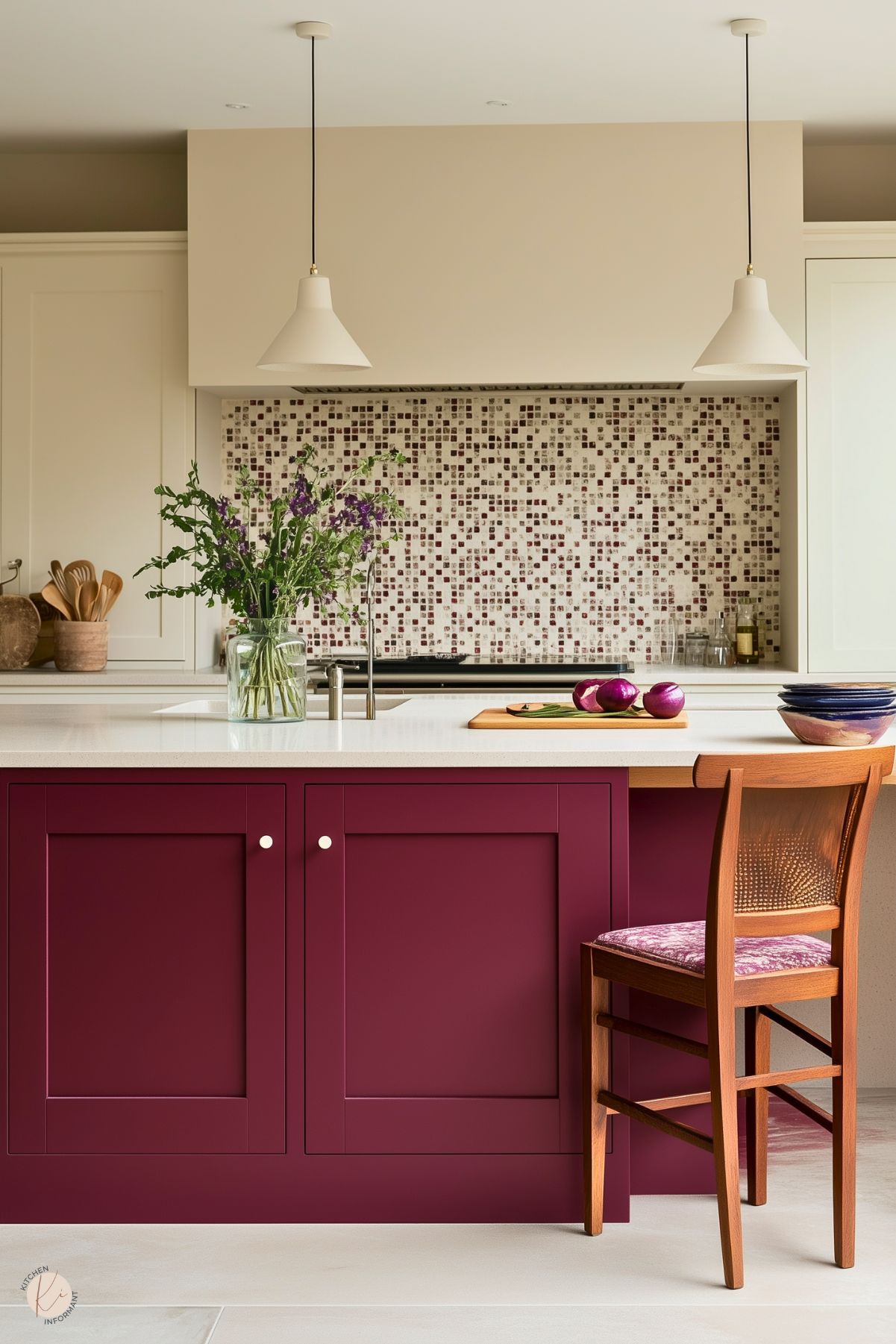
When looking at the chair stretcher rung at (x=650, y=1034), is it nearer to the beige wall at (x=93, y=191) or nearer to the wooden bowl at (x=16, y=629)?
the wooden bowl at (x=16, y=629)

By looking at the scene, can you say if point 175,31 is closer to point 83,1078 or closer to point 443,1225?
point 83,1078

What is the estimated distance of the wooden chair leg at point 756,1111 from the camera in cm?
239

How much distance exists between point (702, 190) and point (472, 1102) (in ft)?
10.2

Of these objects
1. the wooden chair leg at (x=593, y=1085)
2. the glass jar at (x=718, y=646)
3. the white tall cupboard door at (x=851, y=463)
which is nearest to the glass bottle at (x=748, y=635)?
the glass jar at (x=718, y=646)

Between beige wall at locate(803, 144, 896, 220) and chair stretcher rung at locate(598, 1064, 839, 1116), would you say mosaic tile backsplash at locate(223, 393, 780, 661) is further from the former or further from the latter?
chair stretcher rung at locate(598, 1064, 839, 1116)

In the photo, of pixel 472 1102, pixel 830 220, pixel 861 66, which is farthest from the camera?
pixel 830 220

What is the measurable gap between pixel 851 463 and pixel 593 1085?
2.67 m

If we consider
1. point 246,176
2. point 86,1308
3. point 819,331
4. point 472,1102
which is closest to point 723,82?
point 819,331

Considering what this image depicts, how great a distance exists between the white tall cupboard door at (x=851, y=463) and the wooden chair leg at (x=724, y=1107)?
2.42 m

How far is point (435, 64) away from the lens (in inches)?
149

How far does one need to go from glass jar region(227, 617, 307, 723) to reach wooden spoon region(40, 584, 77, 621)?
1820 mm

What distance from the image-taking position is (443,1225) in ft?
7.72

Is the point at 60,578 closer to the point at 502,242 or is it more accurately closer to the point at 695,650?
the point at 502,242

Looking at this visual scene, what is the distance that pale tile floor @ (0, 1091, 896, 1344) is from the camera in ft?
6.63
